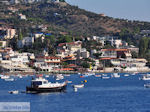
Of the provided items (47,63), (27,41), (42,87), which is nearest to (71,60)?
(47,63)

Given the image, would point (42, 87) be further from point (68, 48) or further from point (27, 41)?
point (27, 41)

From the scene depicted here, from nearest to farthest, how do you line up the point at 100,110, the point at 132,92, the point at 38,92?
the point at 100,110, the point at 38,92, the point at 132,92

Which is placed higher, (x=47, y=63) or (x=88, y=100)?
(x=47, y=63)

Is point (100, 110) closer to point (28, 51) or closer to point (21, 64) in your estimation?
point (21, 64)

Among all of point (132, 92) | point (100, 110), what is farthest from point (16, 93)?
point (100, 110)

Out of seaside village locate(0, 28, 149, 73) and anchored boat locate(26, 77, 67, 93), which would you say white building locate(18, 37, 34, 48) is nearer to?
seaside village locate(0, 28, 149, 73)

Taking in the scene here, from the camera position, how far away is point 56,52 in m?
180

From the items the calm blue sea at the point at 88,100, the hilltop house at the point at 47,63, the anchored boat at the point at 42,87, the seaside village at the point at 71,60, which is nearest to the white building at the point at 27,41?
the seaside village at the point at 71,60

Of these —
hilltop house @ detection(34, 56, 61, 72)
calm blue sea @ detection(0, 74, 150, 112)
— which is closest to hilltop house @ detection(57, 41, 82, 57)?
hilltop house @ detection(34, 56, 61, 72)

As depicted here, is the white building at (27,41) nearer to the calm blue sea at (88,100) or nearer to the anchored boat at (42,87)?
the calm blue sea at (88,100)

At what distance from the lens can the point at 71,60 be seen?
16488cm

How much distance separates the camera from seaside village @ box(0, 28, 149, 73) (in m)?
154

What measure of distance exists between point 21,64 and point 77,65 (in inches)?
635

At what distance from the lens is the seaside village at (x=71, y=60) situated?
154000 millimetres
